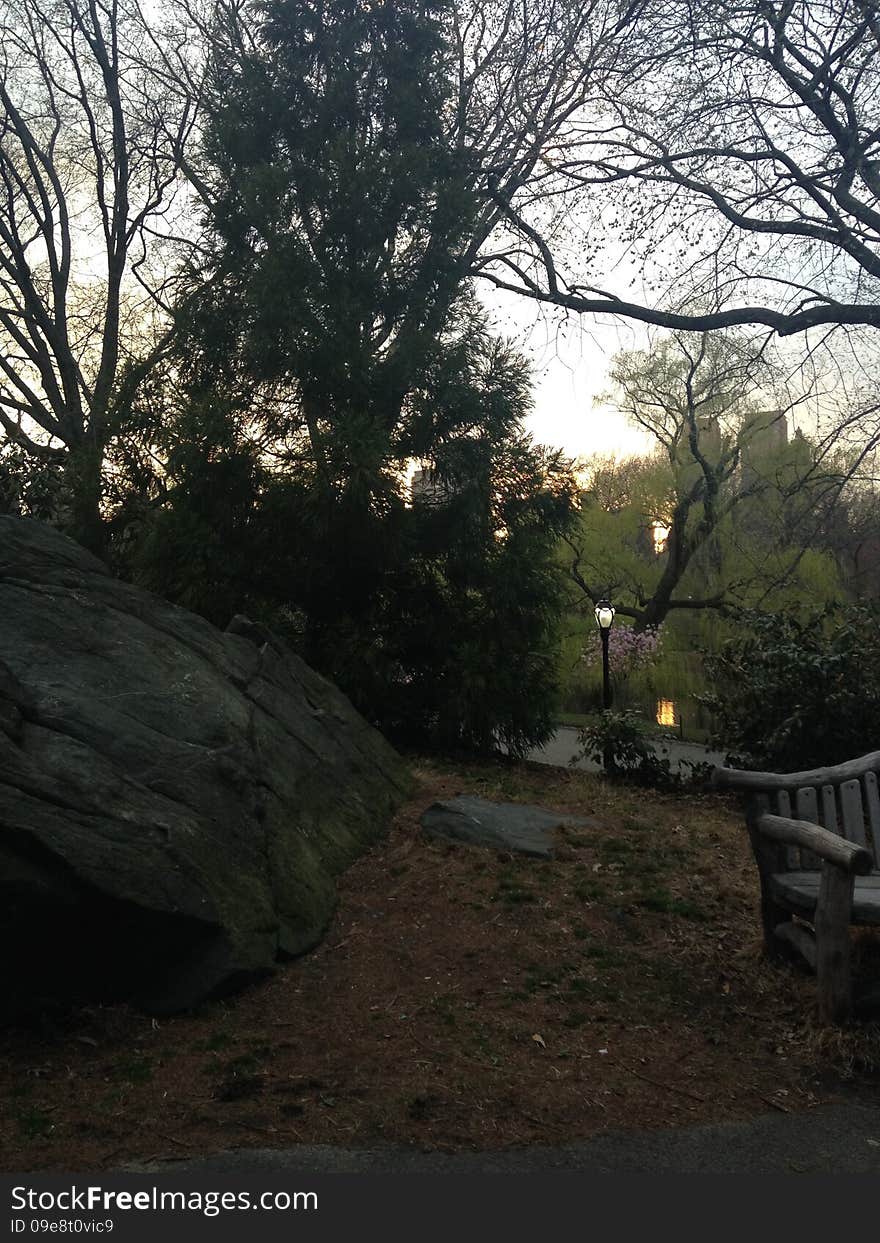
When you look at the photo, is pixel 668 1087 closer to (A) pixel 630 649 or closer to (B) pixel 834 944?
(B) pixel 834 944

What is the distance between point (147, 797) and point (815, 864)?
3455 mm

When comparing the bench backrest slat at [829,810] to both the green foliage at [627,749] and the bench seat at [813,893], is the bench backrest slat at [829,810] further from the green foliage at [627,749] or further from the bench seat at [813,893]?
the green foliage at [627,749]

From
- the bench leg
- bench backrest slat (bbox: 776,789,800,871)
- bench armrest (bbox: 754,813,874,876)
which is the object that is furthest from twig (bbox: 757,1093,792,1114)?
bench backrest slat (bbox: 776,789,800,871)

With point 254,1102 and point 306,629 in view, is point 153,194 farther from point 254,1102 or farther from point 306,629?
point 254,1102

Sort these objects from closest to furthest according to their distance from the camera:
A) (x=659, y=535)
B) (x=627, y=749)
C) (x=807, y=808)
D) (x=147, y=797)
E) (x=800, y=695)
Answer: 1. (x=147, y=797)
2. (x=807, y=808)
3. (x=800, y=695)
4. (x=627, y=749)
5. (x=659, y=535)

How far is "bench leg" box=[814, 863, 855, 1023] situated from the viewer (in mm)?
4570

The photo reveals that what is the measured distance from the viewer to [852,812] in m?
5.39

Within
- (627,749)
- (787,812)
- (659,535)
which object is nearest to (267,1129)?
(787,812)

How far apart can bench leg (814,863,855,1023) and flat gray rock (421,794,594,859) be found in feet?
8.44

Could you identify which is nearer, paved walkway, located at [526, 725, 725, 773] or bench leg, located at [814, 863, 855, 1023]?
bench leg, located at [814, 863, 855, 1023]

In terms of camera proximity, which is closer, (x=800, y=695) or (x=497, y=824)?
(x=497, y=824)

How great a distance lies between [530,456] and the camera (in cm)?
1170

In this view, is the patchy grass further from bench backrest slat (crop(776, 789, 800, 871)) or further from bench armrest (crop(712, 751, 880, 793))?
bench armrest (crop(712, 751, 880, 793))

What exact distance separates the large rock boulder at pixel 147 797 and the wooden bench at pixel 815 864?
2.43 metres
